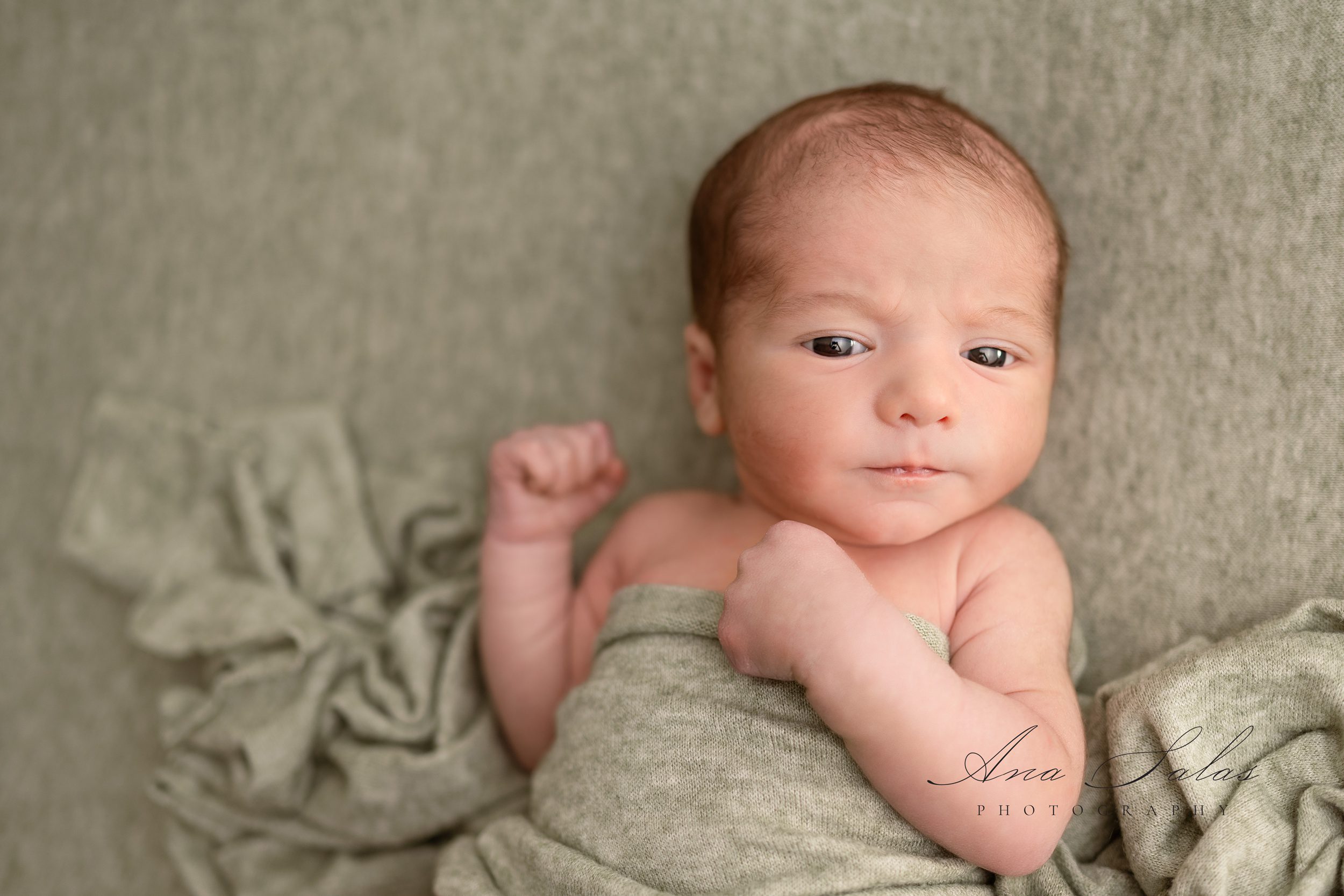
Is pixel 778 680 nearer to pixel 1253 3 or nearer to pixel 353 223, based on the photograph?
pixel 1253 3

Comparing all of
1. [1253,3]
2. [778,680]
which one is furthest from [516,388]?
[1253,3]

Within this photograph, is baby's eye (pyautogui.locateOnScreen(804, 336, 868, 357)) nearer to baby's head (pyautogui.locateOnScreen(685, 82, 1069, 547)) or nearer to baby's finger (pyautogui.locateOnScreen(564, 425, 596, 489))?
baby's head (pyautogui.locateOnScreen(685, 82, 1069, 547))

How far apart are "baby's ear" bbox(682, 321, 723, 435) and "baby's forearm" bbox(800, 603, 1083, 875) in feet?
1.10

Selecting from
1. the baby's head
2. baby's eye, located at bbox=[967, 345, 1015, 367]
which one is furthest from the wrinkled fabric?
baby's eye, located at bbox=[967, 345, 1015, 367]

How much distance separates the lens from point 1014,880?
0.91 meters

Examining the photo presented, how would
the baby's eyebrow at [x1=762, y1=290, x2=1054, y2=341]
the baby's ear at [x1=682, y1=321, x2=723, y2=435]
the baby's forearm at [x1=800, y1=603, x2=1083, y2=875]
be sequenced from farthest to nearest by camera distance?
the baby's ear at [x1=682, y1=321, x2=723, y2=435] < the baby's eyebrow at [x1=762, y1=290, x2=1054, y2=341] < the baby's forearm at [x1=800, y1=603, x2=1083, y2=875]

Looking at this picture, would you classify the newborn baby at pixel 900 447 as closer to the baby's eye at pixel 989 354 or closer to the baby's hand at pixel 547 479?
the baby's eye at pixel 989 354

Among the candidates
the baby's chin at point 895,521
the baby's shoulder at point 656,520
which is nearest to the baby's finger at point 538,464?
the baby's shoulder at point 656,520

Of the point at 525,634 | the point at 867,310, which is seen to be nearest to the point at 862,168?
the point at 867,310

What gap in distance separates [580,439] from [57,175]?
0.94m

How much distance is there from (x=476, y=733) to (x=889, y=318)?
67 cm

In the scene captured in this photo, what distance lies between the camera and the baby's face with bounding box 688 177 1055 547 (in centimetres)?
92

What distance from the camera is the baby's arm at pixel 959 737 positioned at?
827 millimetres

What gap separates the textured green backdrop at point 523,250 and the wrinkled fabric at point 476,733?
4.0 inches
